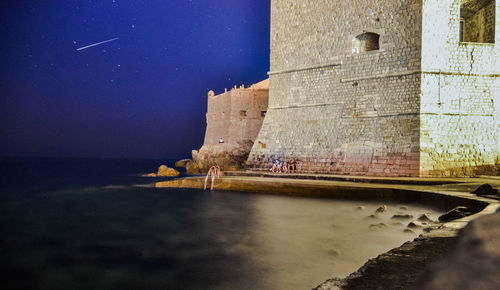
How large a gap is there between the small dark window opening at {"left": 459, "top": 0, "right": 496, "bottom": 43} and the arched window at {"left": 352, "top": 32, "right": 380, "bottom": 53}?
8.99 feet

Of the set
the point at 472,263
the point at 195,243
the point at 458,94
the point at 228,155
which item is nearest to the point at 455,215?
the point at 195,243

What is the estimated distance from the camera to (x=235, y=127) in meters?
21.9

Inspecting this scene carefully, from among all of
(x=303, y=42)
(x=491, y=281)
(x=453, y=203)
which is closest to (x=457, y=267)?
(x=491, y=281)

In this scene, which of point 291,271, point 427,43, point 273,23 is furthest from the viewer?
point 273,23

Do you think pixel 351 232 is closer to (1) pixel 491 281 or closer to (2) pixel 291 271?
(2) pixel 291 271

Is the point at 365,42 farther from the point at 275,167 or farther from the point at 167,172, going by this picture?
the point at 167,172

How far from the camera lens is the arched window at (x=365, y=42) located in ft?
40.2

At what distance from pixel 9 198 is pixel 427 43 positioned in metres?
14.7

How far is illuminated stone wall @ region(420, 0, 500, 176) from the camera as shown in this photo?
1098cm

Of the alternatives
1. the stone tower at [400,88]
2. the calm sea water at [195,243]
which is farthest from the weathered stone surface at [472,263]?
the stone tower at [400,88]

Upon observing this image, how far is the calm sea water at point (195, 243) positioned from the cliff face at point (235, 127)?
9871mm

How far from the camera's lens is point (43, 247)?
6.17 meters

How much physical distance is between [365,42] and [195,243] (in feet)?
29.6

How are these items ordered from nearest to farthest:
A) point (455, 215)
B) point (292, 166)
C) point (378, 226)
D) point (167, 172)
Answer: point (455, 215)
point (378, 226)
point (292, 166)
point (167, 172)
